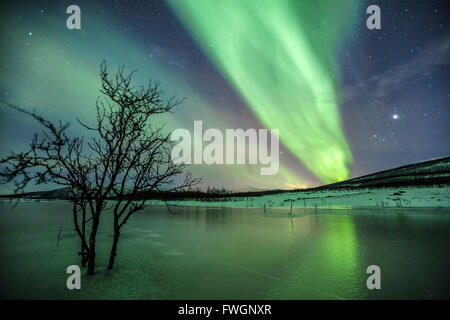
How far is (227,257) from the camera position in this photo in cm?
1074

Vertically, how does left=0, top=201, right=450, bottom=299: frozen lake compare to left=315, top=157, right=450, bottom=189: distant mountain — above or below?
below

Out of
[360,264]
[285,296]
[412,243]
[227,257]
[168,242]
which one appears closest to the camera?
[285,296]

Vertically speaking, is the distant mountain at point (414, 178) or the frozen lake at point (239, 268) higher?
the distant mountain at point (414, 178)

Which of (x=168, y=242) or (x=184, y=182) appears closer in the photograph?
(x=184, y=182)

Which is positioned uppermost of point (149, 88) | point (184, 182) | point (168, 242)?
point (149, 88)

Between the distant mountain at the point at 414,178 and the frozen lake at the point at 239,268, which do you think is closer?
the frozen lake at the point at 239,268

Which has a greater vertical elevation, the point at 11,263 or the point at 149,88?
the point at 149,88

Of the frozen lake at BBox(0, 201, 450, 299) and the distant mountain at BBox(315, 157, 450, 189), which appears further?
the distant mountain at BBox(315, 157, 450, 189)

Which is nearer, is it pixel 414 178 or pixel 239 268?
pixel 239 268

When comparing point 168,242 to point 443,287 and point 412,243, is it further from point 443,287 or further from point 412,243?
point 412,243

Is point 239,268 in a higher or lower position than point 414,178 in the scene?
lower
